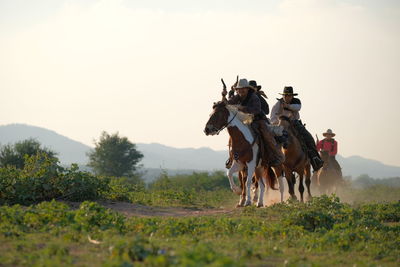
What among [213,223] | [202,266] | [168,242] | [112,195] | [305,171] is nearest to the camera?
[202,266]

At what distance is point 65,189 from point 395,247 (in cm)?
789

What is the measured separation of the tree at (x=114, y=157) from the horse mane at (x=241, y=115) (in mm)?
39965

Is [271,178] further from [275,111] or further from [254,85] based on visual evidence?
[254,85]

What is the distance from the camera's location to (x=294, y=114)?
17.9 metres

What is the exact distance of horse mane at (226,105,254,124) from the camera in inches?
611

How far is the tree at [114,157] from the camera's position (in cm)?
5606

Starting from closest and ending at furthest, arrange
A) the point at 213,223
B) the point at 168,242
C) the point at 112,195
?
the point at 168,242 < the point at 213,223 < the point at 112,195

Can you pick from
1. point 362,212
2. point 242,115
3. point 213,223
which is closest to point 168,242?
point 213,223

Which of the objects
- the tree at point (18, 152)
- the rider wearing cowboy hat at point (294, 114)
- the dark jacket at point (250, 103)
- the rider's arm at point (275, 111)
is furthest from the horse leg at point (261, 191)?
the tree at point (18, 152)

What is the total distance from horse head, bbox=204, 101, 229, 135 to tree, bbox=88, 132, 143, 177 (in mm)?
40632

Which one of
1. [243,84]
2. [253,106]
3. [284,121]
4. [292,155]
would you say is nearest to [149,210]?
[253,106]

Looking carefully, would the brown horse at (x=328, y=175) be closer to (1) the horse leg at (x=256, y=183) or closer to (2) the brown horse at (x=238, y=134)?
(1) the horse leg at (x=256, y=183)

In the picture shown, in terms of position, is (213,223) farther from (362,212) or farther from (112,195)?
(112,195)

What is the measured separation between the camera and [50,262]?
289 inches
